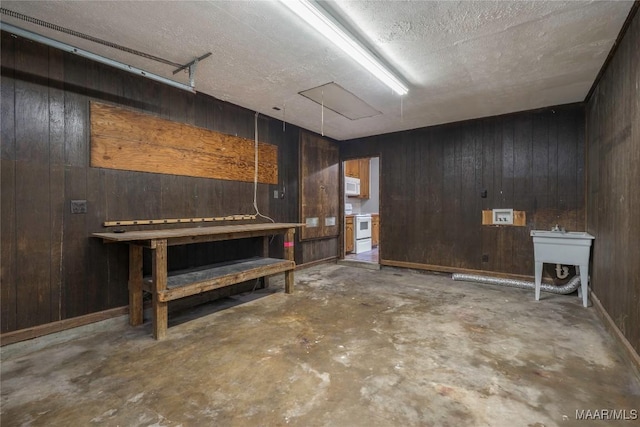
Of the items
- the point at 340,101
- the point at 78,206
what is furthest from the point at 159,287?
the point at 340,101

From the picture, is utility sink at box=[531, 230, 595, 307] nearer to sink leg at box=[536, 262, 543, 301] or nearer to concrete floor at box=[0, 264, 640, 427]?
sink leg at box=[536, 262, 543, 301]

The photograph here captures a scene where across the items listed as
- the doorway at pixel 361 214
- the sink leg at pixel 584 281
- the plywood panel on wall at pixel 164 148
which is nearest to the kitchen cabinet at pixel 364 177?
the doorway at pixel 361 214

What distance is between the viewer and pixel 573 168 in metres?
3.83

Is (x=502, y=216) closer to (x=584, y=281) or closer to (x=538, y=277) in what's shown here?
(x=538, y=277)

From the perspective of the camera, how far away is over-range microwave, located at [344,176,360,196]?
23.4 feet

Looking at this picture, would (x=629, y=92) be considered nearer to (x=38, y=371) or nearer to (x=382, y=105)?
(x=382, y=105)

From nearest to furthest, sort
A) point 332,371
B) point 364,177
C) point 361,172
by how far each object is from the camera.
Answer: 1. point 332,371
2. point 361,172
3. point 364,177

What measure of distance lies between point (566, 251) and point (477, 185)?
5.05ft

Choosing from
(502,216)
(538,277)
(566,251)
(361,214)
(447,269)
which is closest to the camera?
(566,251)

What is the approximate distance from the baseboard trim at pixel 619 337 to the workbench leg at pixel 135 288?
388 cm

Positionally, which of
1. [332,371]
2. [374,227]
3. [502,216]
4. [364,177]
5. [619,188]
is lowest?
[332,371]

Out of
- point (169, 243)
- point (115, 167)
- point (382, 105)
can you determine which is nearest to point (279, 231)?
point (169, 243)

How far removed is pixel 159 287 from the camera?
244cm

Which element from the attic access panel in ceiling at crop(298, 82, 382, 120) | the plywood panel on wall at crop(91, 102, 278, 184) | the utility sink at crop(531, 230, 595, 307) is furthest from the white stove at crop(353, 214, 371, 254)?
the utility sink at crop(531, 230, 595, 307)
